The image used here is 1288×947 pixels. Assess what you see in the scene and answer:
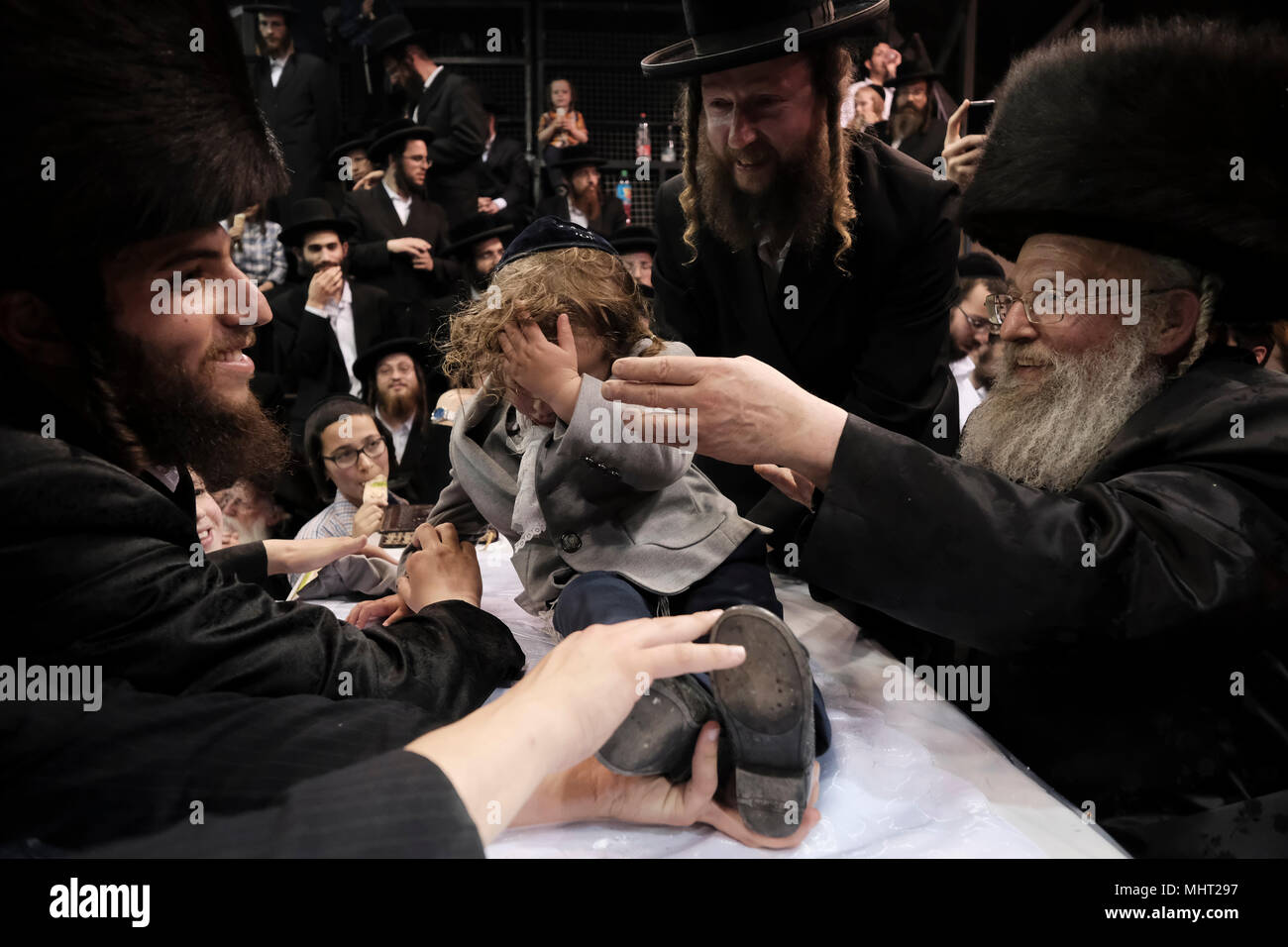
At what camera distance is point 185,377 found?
Answer: 1.49m

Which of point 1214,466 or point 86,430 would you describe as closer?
point 86,430

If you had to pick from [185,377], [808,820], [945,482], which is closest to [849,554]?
[945,482]

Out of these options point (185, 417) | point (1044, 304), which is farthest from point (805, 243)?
point (185, 417)

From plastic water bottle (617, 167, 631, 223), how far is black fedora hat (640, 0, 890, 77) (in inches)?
214

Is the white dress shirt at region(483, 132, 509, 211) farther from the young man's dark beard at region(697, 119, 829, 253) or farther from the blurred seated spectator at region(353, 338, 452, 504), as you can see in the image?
the young man's dark beard at region(697, 119, 829, 253)

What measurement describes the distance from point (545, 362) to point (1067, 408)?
100cm

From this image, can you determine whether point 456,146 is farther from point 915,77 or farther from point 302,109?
point 915,77

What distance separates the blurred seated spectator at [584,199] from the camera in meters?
7.34

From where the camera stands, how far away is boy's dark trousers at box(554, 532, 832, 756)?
202 cm

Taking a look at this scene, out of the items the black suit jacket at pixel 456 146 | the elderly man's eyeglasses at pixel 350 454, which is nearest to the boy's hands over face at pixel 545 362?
the elderly man's eyeglasses at pixel 350 454

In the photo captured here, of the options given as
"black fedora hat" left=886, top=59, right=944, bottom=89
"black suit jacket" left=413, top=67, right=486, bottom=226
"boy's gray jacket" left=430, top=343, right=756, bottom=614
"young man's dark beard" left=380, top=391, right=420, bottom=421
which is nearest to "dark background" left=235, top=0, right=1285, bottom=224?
"black suit jacket" left=413, top=67, right=486, bottom=226

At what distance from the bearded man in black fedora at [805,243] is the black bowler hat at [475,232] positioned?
3706mm
